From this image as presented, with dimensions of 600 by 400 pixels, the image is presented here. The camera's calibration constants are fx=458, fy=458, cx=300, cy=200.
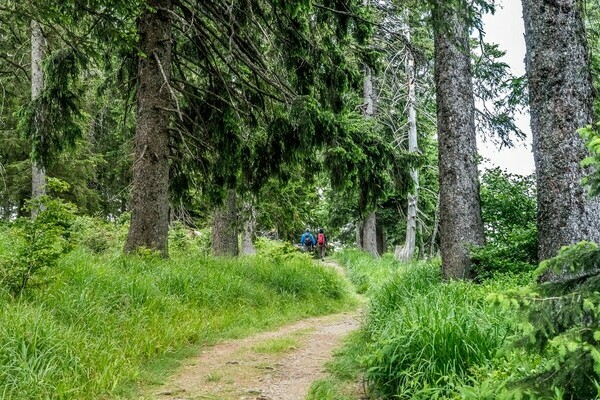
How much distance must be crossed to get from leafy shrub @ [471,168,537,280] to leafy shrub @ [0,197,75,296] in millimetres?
5289

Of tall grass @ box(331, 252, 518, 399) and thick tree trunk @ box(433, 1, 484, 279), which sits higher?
thick tree trunk @ box(433, 1, 484, 279)

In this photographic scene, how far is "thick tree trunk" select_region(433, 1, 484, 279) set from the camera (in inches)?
264

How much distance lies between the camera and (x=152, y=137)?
744 cm

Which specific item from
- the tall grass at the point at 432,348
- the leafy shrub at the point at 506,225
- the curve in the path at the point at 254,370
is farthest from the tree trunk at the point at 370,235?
the tall grass at the point at 432,348

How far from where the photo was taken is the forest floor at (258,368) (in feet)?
13.3

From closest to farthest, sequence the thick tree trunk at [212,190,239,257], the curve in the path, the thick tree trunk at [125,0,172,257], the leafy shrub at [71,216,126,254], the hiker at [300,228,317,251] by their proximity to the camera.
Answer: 1. the curve in the path
2. the thick tree trunk at [125,0,172,257]
3. the leafy shrub at [71,216,126,254]
4. the thick tree trunk at [212,190,239,257]
5. the hiker at [300,228,317,251]

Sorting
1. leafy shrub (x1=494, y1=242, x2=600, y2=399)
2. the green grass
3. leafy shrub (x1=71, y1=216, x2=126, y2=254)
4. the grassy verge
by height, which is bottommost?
the green grass

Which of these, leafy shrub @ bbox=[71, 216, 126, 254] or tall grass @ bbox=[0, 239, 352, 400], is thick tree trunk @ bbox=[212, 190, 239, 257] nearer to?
leafy shrub @ bbox=[71, 216, 126, 254]

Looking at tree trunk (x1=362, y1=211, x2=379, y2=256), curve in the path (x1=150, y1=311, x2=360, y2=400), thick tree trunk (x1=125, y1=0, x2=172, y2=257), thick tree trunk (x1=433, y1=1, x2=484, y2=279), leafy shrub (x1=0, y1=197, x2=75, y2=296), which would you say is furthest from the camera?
tree trunk (x1=362, y1=211, x2=379, y2=256)

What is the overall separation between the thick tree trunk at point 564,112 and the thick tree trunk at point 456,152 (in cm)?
185

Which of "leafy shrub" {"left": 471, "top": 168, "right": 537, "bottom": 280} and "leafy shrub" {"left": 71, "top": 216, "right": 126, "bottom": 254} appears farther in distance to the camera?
"leafy shrub" {"left": 71, "top": 216, "right": 126, "bottom": 254}

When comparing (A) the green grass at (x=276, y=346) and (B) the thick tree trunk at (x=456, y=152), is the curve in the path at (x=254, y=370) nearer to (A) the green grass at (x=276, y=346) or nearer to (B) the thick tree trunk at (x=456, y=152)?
(A) the green grass at (x=276, y=346)

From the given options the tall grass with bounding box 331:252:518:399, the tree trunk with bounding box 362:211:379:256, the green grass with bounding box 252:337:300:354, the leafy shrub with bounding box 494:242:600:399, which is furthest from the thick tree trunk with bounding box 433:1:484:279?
the tree trunk with bounding box 362:211:379:256

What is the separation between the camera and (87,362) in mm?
3875
